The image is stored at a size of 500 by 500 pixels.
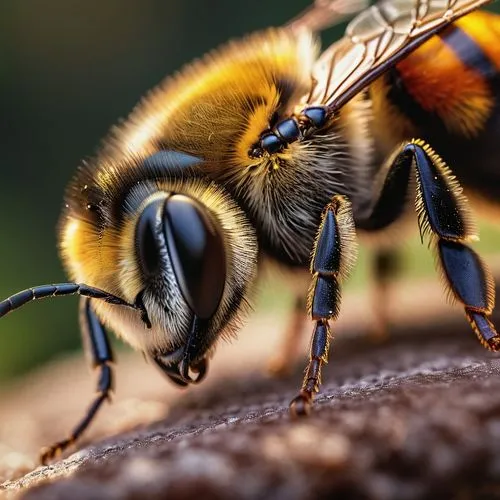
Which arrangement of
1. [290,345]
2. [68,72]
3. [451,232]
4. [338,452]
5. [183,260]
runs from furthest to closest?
1. [68,72]
2. [290,345]
3. [451,232]
4. [183,260]
5. [338,452]

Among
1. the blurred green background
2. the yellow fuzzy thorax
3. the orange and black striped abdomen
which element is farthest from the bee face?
the blurred green background

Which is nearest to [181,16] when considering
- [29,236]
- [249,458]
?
[29,236]

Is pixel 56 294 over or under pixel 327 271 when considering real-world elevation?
over

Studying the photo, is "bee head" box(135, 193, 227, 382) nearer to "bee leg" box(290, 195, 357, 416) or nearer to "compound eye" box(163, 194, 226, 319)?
"compound eye" box(163, 194, 226, 319)

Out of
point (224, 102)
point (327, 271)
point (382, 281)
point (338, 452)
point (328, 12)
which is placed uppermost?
point (328, 12)

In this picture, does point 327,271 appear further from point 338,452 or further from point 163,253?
point 338,452

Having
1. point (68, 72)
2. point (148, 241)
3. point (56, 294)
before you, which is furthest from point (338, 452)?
point (68, 72)
